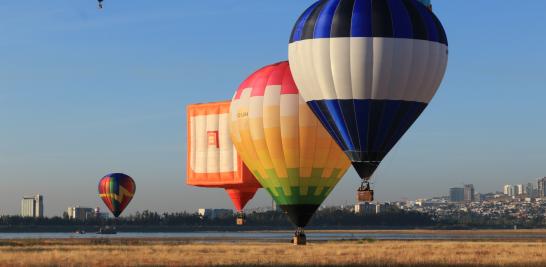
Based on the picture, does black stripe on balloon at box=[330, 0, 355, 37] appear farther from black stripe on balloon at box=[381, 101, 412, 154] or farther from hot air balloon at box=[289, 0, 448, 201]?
black stripe on balloon at box=[381, 101, 412, 154]

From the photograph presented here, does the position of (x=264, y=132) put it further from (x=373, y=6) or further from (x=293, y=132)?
(x=373, y=6)

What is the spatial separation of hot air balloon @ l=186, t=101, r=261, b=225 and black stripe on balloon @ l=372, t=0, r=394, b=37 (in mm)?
22123

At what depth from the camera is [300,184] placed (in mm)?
68312

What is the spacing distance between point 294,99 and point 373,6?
37.7ft

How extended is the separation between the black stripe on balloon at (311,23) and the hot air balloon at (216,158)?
1913 cm

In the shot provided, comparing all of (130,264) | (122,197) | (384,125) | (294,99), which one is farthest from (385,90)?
(122,197)

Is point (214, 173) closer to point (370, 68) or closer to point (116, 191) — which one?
point (370, 68)

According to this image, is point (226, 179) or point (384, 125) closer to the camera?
point (384, 125)

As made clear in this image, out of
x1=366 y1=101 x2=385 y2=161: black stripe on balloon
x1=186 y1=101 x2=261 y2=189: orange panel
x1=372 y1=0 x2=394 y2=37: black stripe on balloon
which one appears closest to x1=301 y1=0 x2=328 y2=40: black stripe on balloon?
x1=372 y1=0 x2=394 y2=37: black stripe on balloon

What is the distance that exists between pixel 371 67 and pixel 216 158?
24093mm

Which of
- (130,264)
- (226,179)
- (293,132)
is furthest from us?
(226,179)

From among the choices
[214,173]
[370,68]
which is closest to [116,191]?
[214,173]

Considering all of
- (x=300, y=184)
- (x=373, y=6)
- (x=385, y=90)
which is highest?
(x=373, y=6)

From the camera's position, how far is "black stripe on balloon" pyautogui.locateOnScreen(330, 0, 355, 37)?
57.5 m
